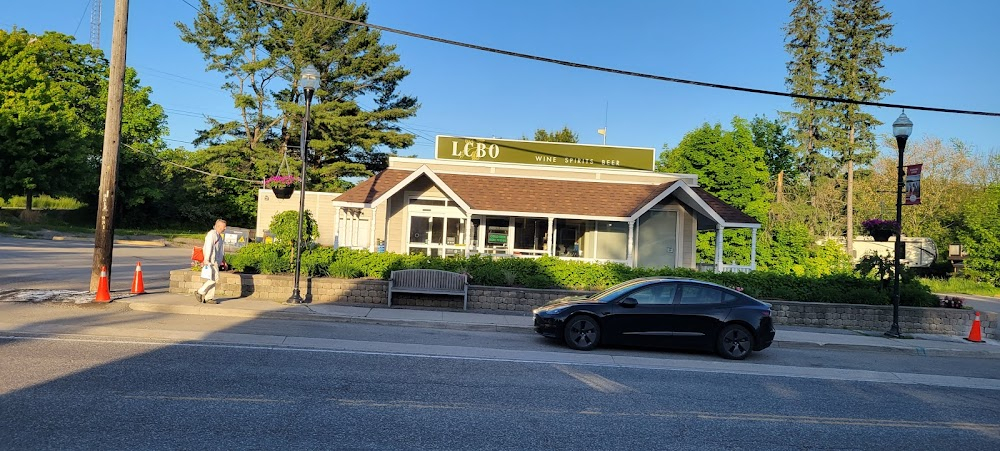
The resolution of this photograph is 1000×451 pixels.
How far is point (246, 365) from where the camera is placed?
328 inches

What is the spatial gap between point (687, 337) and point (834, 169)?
3959cm

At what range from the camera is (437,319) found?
1350cm

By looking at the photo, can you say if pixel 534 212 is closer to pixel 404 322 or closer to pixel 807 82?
pixel 404 322

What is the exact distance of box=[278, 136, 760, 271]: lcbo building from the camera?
814 inches

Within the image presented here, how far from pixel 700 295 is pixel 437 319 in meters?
5.45

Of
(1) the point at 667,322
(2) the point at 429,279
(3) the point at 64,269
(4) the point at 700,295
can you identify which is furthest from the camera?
(3) the point at 64,269

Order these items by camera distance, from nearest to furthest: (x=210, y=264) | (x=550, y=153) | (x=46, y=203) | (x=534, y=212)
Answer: (x=210, y=264) → (x=534, y=212) → (x=550, y=153) → (x=46, y=203)

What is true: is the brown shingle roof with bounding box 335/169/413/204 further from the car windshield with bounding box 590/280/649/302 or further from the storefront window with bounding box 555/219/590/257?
the car windshield with bounding box 590/280/649/302

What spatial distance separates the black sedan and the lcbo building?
893 centimetres

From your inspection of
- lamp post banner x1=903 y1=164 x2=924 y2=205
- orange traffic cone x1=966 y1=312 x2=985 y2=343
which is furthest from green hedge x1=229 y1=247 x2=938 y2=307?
lamp post banner x1=903 y1=164 x2=924 y2=205

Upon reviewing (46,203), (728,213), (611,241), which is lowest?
(611,241)

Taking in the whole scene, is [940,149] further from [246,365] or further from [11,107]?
[11,107]

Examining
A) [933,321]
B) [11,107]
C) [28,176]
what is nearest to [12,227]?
[28,176]

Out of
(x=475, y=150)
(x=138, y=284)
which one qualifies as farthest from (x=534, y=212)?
(x=138, y=284)
